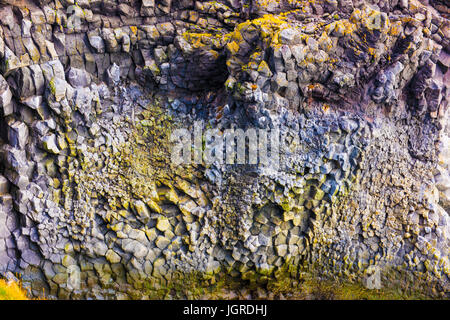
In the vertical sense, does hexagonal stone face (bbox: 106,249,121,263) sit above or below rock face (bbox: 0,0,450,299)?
below

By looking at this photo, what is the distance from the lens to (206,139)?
7305mm

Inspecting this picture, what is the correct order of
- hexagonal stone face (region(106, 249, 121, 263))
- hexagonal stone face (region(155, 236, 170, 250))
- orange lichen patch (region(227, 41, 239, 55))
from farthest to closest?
1. hexagonal stone face (region(155, 236, 170, 250))
2. hexagonal stone face (region(106, 249, 121, 263))
3. orange lichen patch (region(227, 41, 239, 55))

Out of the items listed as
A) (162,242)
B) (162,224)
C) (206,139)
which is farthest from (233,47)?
(162,242)

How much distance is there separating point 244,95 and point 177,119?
1.57 m

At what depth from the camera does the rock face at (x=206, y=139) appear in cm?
681

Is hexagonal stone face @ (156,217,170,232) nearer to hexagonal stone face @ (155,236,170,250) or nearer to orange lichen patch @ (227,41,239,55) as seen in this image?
hexagonal stone face @ (155,236,170,250)

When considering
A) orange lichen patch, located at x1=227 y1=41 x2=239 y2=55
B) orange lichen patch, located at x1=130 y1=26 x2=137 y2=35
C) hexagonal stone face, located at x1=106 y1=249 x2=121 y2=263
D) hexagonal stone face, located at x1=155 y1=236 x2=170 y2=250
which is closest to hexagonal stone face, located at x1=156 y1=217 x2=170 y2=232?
hexagonal stone face, located at x1=155 y1=236 x2=170 y2=250

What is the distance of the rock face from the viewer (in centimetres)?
681

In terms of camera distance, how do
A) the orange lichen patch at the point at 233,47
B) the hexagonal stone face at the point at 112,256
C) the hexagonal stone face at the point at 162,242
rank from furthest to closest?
the hexagonal stone face at the point at 162,242 < the hexagonal stone face at the point at 112,256 < the orange lichen patch at the point at 233,47

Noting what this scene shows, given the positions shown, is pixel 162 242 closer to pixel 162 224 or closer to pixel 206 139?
pixel 162 224

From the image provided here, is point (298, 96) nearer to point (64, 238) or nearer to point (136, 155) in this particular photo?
point (136, 155)

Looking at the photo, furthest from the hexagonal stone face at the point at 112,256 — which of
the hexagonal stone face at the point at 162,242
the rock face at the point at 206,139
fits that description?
the hexagonal stone face at the point at 162,242

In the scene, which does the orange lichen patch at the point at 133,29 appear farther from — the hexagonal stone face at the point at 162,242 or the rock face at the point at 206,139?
the hexagonal stone face at the point at 162,242

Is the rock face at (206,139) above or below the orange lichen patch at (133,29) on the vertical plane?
below
